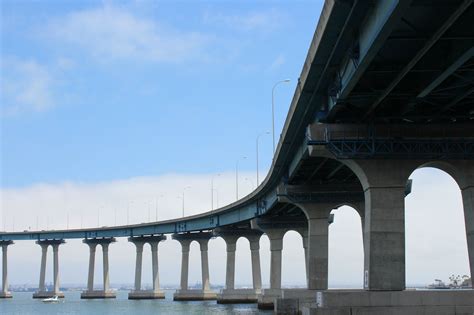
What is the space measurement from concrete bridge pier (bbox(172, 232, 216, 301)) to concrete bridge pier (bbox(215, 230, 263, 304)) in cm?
1227

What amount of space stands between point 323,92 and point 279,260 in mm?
64005

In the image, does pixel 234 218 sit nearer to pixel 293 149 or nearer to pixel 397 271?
pixel 293 149

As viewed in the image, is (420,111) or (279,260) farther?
(279,260)

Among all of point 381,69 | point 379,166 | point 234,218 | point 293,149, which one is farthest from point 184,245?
point 381,69

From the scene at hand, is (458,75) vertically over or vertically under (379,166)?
over

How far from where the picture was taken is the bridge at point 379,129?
1041 inches

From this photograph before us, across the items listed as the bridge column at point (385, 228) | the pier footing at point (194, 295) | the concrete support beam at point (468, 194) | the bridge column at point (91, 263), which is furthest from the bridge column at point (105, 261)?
the concrete support beam at point (468, 194)

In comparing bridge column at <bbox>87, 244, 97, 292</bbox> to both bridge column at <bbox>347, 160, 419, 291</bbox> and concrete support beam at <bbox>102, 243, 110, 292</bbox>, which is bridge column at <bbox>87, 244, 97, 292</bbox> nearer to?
concrete support beam at <bbox>102, 243, 110, 292</bbox>

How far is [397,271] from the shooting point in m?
39.6

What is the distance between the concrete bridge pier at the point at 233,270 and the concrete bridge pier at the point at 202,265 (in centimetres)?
1227

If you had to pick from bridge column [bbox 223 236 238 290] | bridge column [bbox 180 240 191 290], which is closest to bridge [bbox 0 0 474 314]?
bridge column [bbox 223 236 238 290]

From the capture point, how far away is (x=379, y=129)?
135 feet

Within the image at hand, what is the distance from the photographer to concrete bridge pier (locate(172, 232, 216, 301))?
13825 cm

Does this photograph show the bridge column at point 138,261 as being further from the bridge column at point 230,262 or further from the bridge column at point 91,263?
the bridge column at point 230,262
